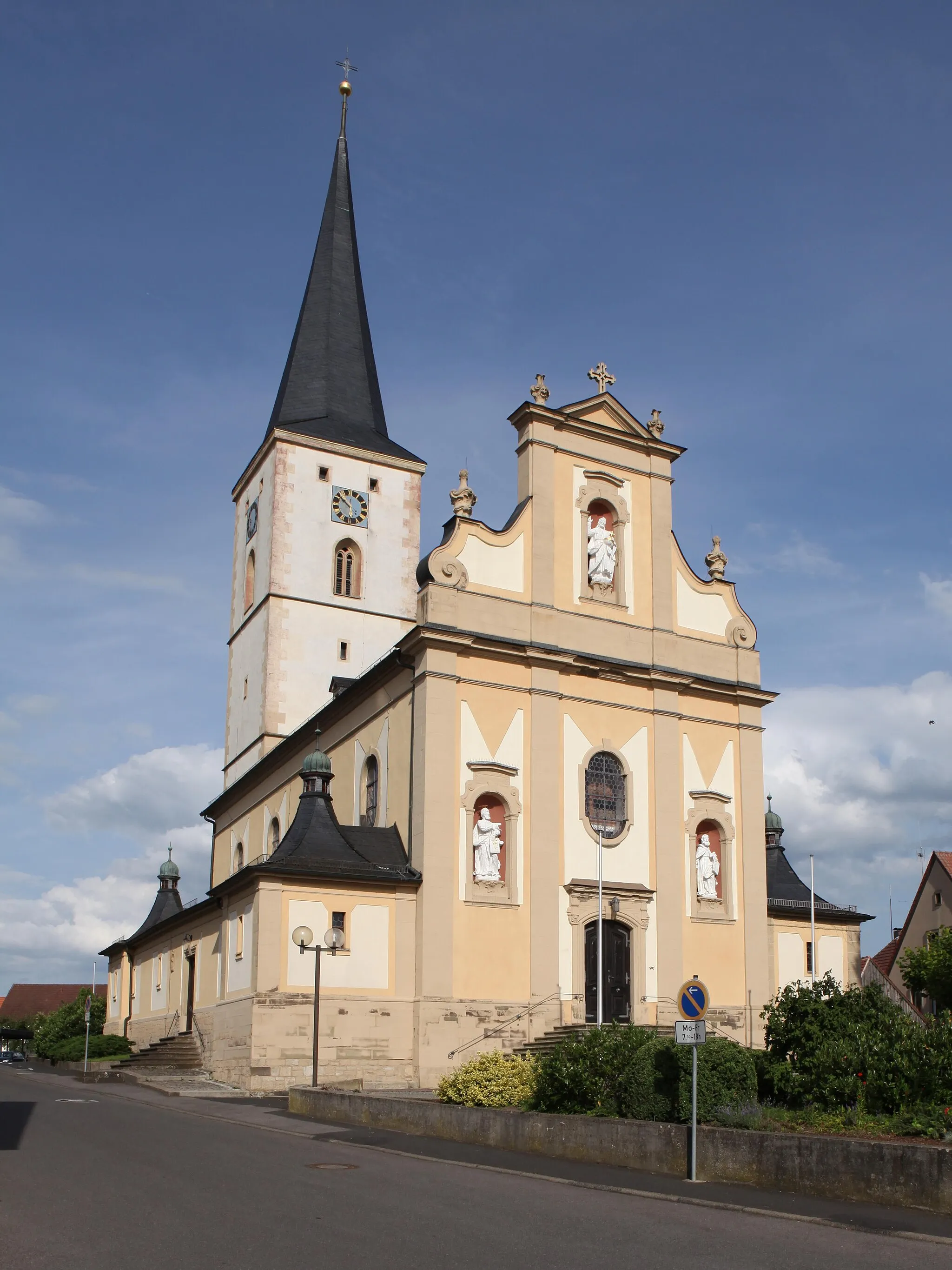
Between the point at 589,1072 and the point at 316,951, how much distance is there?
408 inches

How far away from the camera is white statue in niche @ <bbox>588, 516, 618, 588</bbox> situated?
3428 centimetres

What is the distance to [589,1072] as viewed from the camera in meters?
17.0

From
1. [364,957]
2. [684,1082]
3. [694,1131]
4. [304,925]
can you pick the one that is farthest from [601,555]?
[694,1131]

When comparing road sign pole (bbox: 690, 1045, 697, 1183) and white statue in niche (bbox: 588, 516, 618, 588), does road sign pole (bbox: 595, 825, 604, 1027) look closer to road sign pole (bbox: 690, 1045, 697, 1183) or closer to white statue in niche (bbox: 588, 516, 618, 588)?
white statue in niche (bbox: 588, 516, 618, 588)

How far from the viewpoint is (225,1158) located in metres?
14.6

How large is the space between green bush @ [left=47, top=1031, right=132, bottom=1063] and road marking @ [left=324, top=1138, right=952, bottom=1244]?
3102cm

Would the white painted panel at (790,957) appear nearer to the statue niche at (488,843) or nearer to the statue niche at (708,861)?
the statue niche at (708,861)

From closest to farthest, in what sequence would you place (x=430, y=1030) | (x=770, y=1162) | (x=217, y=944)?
1. (x=770, y=1162)
2. (x=430, y=1030)
3. (x=217, y=944)

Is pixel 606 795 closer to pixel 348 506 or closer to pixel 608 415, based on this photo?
pixel 608 415

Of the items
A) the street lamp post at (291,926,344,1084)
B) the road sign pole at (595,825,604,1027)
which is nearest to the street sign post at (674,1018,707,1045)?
the street lamp post at (291,926,344,1084)

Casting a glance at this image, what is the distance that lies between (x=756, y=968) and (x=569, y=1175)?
20.4m

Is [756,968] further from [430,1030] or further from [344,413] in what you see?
[344,413]

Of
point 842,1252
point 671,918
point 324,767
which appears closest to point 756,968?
point 671,918

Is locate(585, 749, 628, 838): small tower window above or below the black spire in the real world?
below
